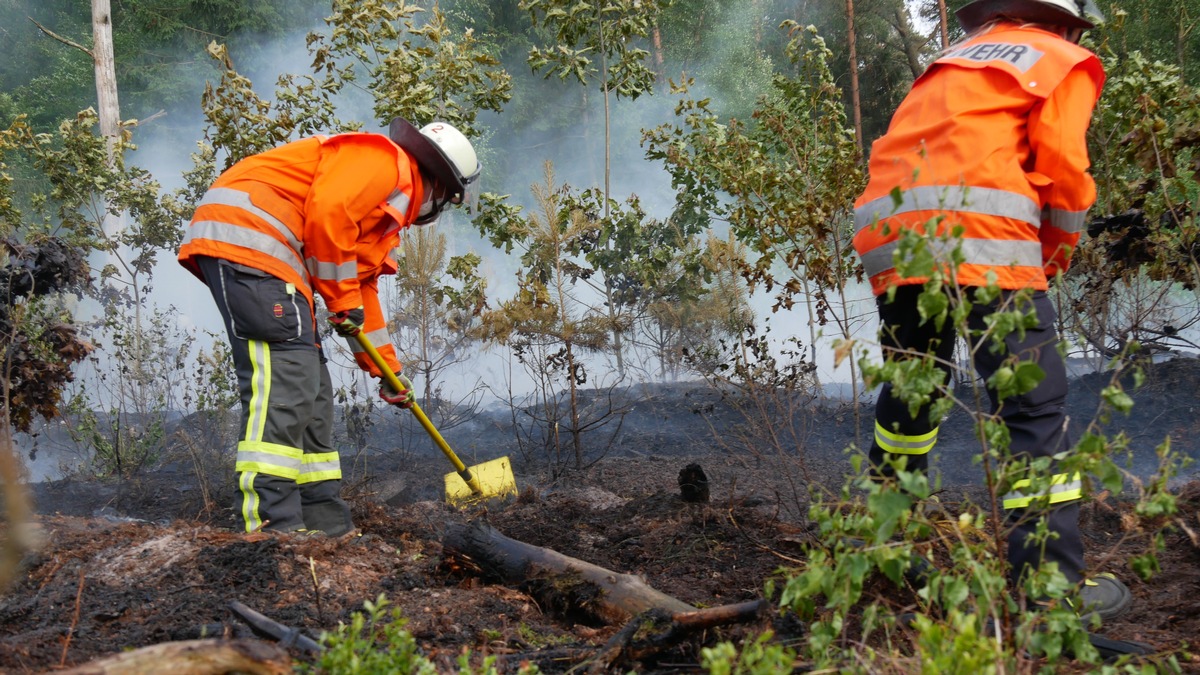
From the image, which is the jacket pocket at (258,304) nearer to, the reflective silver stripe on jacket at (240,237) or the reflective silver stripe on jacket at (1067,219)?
the reflective silver stripe on jacket at (240,237)

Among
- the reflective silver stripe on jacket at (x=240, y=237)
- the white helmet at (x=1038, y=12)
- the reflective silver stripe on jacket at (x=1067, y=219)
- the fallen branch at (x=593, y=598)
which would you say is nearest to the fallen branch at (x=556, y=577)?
the fallen branch at (x=593, y=598)

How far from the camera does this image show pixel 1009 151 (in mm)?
2816

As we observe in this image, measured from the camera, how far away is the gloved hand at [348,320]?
411cm

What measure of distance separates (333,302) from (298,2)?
759 inches

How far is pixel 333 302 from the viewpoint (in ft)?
13.5

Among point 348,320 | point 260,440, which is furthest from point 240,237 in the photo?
point 260,440

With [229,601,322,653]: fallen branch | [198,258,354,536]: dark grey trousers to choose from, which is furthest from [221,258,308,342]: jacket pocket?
[229,601,322,653]: fallen branch

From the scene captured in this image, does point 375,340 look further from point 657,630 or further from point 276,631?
point 657,630

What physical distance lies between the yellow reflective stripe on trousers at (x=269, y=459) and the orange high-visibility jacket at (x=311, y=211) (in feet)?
2.24

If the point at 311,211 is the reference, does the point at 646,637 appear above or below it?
below

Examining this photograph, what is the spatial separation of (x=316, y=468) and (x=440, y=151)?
160 cm

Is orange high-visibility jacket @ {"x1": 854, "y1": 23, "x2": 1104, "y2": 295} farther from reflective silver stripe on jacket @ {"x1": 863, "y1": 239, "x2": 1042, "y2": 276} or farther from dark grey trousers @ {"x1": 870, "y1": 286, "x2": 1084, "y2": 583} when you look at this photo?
dark grey trousers @ {"x1": 870, "y1": 286, "x2": 1084, "y2": 583}

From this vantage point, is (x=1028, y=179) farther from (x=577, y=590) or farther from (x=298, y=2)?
(x=298, y=2)

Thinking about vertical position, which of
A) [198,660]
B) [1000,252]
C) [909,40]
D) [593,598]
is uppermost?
[909,40]
